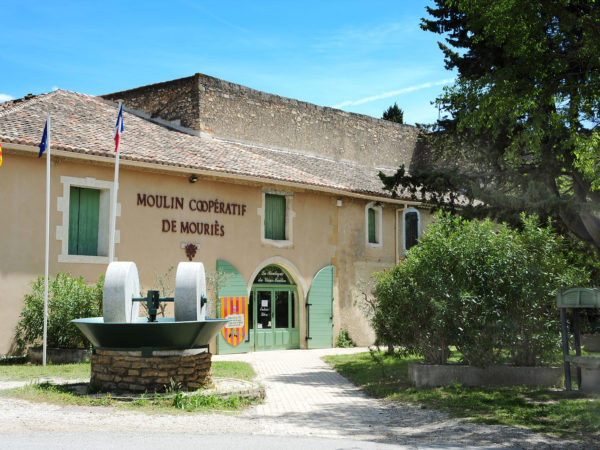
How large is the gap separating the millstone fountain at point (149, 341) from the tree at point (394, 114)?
98.2 ft

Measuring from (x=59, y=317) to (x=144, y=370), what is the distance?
18.7 feet

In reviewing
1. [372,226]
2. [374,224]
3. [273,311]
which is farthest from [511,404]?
[374,224]

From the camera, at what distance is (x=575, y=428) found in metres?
A: 7.86

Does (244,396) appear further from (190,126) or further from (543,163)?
(190,126)

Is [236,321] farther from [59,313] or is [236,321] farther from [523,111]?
[523,111]

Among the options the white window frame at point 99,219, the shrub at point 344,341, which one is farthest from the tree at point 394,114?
the white window frame at point 99,219

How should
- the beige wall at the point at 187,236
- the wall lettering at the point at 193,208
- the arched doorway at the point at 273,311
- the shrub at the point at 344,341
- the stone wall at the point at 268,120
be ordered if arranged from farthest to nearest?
the stone wall at the point at 268,120, the shrub at the point at 344,341, the arched doorway at the point at 273,311, the wall lettering at the point at 193,208, the beige wall at the point at 187,236

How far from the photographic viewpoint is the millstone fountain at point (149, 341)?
30.8 feet

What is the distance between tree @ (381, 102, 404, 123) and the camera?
126 ft

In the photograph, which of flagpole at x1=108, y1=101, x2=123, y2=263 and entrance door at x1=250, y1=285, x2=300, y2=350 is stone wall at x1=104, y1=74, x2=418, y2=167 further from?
flagpole at x1=108, y1=101, x2=123, y2=263

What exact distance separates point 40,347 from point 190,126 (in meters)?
9.48

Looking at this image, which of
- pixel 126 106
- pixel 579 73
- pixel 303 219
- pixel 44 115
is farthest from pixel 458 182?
pixel 126 106

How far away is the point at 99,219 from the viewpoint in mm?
16609

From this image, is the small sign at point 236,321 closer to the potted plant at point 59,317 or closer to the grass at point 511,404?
the potted plant at point 59,317
